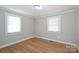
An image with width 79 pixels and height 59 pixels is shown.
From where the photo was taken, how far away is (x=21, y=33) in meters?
1.53

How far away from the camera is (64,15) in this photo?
1.47 metres

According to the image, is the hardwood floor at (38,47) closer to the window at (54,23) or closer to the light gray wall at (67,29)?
the light gray wall at (67,29)

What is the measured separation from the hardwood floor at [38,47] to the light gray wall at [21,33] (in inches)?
4.4

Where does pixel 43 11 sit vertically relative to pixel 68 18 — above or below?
above

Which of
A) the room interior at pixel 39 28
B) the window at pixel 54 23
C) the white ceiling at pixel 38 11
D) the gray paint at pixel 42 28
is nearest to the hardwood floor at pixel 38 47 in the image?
the room interior at pixel 39 28

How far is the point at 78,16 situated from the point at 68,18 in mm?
170

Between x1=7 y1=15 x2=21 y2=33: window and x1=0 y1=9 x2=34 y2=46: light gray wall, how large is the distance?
0.07 meters

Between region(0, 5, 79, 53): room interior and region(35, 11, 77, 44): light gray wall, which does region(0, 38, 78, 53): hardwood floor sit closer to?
region(0, 5, 79, 53): room interior

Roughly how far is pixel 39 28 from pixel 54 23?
0.29m

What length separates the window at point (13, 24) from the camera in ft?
4.78

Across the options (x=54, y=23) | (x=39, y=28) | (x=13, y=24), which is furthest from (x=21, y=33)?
(x=54, y=23)
